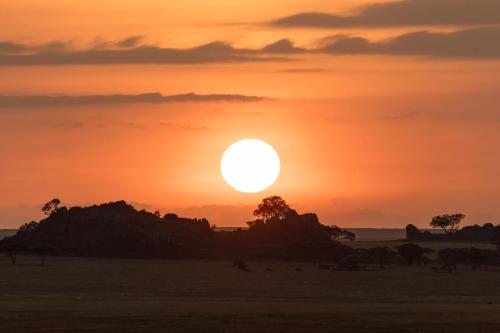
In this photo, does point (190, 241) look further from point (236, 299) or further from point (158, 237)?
point (236, 299)

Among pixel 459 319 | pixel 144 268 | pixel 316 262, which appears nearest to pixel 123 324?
pixel 459 319

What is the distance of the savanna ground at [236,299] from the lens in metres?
62.0

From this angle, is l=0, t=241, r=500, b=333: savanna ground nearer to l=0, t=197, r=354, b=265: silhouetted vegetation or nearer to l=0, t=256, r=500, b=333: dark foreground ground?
l=0, t=256, r=500, b=333: dark foreground ground

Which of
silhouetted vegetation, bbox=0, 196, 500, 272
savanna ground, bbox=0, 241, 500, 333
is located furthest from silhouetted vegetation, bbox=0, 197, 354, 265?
savanna ground, bbox=0, 241, 500, 333

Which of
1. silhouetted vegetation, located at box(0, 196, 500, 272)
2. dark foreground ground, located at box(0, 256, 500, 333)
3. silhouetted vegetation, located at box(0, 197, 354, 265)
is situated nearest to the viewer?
dark foreground ground, located at box(0, 256, 500, 333)

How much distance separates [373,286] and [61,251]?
218 ft

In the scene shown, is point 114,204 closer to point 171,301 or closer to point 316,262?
point 316,262

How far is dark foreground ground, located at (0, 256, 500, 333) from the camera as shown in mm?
62000

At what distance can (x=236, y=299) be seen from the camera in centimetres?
8462

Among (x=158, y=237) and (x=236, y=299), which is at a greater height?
(x=158, y=237)

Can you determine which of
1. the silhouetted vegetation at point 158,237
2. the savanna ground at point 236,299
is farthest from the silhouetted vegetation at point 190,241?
the savanna ground at point 236,299

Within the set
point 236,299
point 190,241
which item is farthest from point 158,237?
point 236,299

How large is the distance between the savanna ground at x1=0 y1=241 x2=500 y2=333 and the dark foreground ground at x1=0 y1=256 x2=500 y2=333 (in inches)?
3.4

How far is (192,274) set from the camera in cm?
12150
